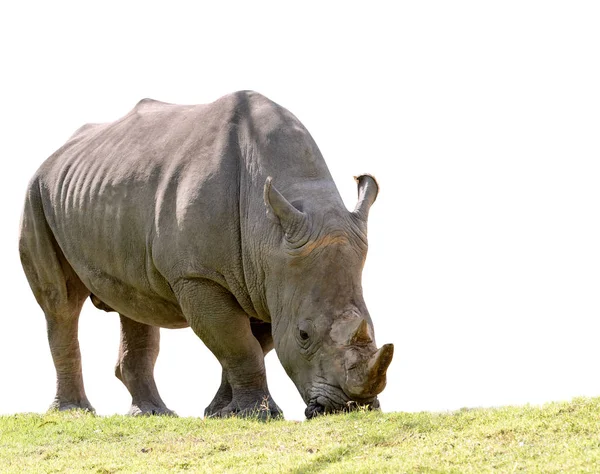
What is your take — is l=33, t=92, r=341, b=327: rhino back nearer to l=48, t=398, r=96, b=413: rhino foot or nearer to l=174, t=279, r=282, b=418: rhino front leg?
l=174, t=279, r=282, b=418: rhino front leg

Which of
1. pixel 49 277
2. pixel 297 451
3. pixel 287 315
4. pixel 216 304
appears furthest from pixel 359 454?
pixel 49 277

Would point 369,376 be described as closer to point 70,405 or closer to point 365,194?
point 365,194

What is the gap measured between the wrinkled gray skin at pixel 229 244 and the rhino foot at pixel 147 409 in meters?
0.03

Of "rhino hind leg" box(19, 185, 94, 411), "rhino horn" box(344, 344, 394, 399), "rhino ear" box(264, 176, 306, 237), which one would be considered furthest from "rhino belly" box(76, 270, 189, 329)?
"rhino horn" box(344, 344, 394, 399)

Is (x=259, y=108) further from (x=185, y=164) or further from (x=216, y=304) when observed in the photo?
(x=216, y=304)

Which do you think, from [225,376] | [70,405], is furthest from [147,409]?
[225,376]

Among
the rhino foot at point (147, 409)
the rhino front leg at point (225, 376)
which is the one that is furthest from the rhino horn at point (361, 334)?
the rhino foot at point (147, 409)

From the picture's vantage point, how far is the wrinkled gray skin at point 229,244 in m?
12.2

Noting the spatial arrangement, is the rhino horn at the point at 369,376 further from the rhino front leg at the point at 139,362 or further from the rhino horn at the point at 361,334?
the rhino front leg at the point at 139,362

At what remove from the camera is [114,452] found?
11.7 m

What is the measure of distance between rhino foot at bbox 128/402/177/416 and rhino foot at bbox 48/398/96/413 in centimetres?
71

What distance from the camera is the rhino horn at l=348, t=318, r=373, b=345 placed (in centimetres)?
1178

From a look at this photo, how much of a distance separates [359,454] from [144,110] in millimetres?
6601

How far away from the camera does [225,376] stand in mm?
13930
